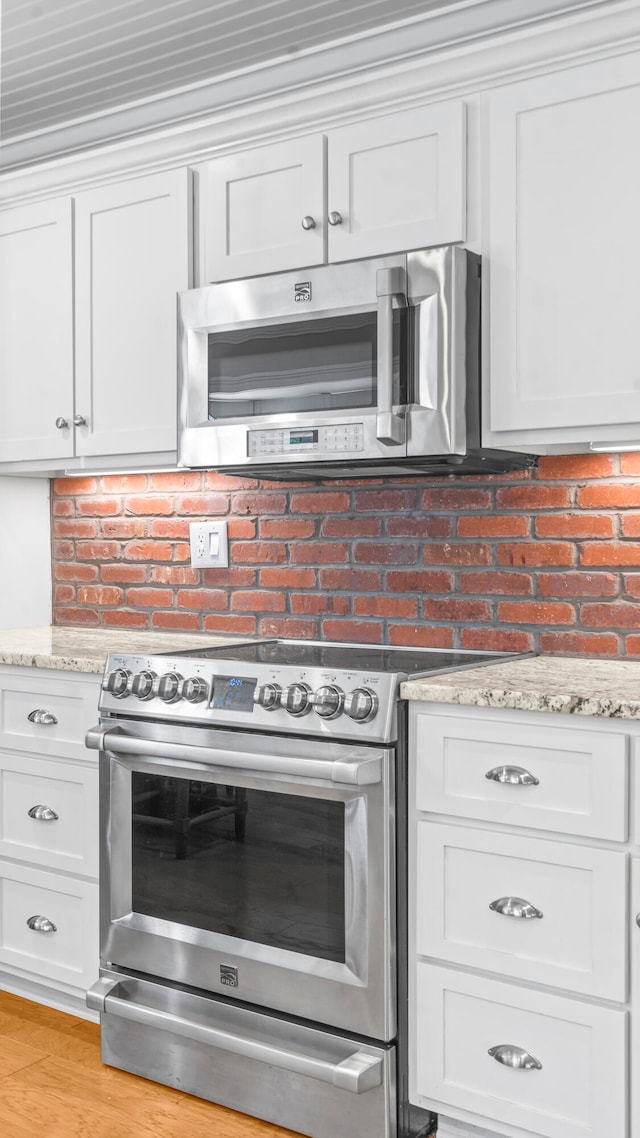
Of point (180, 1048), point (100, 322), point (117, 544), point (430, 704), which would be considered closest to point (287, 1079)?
point (180, 1048)

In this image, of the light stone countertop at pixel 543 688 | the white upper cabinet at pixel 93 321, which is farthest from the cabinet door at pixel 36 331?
the light stone countertop at pixel 543 688

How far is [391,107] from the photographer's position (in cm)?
234

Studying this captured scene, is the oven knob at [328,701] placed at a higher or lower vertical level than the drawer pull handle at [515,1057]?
higher

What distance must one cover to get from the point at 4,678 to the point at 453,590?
1.20m

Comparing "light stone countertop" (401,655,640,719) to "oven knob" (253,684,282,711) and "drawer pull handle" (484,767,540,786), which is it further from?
"oven knob" (253,684,282,711)

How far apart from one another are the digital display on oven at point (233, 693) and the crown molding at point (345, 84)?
132cm

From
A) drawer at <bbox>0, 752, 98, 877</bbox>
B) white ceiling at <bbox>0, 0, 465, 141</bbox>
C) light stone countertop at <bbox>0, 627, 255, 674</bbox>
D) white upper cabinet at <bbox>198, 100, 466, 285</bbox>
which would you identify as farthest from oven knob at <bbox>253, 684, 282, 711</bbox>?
white ceiling at <bbox>0, 0, 465, 141</bbox>

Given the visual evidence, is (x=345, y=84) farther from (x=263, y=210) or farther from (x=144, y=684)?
(x=144, y=684)

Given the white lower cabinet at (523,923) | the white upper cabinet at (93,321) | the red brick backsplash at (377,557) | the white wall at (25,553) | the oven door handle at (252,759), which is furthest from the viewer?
the white wall at (25,553)

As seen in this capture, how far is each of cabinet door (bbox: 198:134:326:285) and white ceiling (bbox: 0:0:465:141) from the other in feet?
1.39

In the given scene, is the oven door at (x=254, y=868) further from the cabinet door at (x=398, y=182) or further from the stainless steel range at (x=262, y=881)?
the cabinet door at (x=398, y=182)

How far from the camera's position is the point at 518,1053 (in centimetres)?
189

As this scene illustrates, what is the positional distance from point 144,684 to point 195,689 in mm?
146

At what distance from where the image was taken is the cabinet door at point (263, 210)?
2438mm
